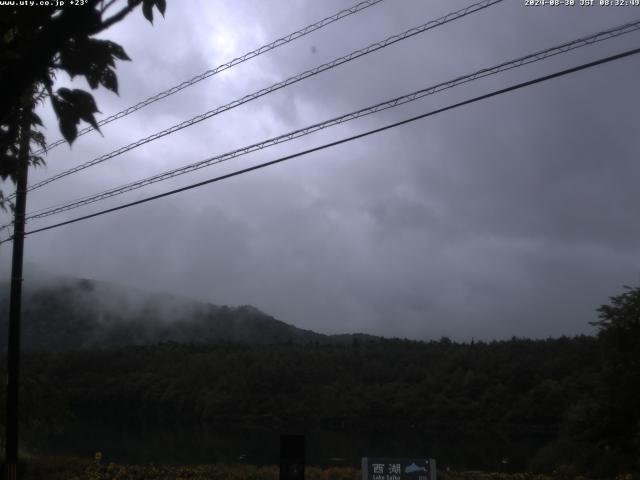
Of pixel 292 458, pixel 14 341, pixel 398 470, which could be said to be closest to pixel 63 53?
pixel 292 458

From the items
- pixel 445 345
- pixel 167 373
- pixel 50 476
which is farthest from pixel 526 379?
pixel 50 476

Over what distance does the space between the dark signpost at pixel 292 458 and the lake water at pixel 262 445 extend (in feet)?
45.9

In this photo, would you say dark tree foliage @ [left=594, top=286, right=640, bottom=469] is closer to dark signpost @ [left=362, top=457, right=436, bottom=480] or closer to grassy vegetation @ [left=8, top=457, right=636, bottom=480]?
grassy vegetation @ [left=8, top=457, right=636, bottom=480]

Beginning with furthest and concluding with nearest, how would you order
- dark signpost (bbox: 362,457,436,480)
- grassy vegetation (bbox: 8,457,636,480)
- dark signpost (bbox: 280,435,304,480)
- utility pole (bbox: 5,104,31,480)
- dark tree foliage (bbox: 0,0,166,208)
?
1. grassy vegetation (bbox: 8,457,636,480)
2. utility pole (bbox: 5,104,31,480)
3. dark signpost (bbox: 362,457,436,480)
4. dark signpost (bbox: 280,435,304,480)
5. dark tree foliage (bbox: 0,0,166,208)

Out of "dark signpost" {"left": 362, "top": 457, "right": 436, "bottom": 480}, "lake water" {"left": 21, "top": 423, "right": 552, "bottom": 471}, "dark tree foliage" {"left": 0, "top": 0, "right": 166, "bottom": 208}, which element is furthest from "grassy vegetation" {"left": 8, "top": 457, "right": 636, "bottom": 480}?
"dark tree foliage" {"left": 0, "top": 0, "right": 166, "bottom": 208}

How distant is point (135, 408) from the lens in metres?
56.5

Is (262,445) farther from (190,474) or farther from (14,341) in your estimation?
(14,341)

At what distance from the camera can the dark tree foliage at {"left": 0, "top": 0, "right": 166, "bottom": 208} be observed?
3.45 m

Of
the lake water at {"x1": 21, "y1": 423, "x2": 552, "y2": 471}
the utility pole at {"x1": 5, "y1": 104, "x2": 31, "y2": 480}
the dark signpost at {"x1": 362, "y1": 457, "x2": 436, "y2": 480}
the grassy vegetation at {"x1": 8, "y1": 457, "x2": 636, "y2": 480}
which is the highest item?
the utility pole at {"x1": 5, "y1": 104, "x2": 31, "y2": 480}

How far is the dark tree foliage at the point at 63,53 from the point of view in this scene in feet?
11.3

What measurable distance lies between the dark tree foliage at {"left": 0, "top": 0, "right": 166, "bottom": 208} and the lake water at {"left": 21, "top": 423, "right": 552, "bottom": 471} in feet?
75.5

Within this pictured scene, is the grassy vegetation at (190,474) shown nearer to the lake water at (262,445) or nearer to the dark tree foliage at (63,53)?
the lake water at (262,445)

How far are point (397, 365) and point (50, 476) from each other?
4915cm

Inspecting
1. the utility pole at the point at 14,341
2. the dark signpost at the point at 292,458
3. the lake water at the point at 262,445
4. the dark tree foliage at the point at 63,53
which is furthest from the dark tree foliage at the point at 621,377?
the dark tree foliage at the point at 63,53
